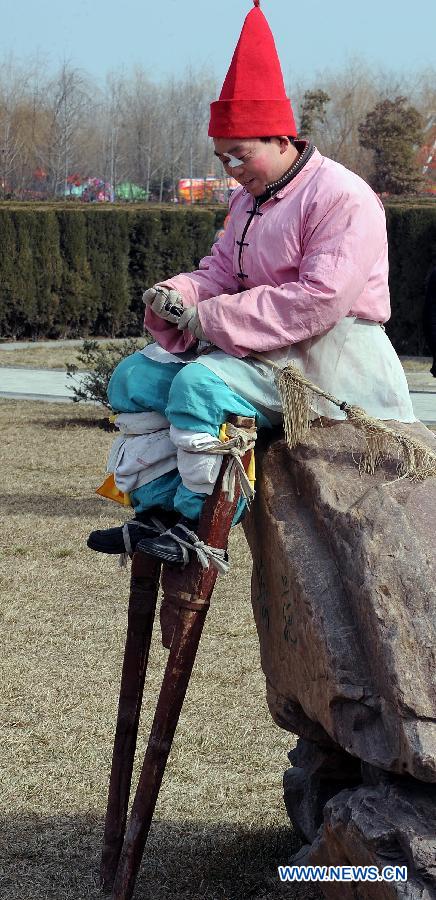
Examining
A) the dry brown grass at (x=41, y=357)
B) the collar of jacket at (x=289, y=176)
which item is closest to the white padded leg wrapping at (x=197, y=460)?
the collar of jacket at (x=289, y=176)

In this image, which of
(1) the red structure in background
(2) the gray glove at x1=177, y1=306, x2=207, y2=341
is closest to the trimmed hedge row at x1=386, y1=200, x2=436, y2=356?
(2) the gray glove at x1=177, y1=306, x2=207, y2=341

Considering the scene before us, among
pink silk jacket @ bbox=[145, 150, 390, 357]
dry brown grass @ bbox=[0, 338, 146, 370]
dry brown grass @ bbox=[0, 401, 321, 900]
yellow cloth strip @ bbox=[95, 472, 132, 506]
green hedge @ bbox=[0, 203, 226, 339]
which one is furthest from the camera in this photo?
green hedge @ bbox=[0, 203, 226, 339]

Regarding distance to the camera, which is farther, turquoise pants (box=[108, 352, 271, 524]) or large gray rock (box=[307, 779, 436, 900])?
turquoise pants (box=[108, 352, 271, 524])

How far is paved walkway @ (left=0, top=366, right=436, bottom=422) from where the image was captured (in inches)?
449

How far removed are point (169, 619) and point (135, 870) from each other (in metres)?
0.62

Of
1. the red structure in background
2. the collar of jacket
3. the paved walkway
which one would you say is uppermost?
the collar of jacket

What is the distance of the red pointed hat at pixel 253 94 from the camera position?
2.69m

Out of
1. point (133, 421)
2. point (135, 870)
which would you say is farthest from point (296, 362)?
point (135, 870)

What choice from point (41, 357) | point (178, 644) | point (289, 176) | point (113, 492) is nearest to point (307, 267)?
point (289, 176)

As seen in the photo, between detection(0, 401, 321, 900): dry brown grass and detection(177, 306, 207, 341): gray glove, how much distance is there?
4.95 feet

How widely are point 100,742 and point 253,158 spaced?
7.53 ft

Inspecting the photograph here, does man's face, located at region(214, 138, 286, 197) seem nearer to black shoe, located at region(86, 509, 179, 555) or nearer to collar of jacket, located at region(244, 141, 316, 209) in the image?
collar of jacket, located at region(244, 141, 316, 209)

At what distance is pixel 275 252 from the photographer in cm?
273

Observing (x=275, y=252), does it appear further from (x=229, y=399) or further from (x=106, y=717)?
(x=106, y=717)
